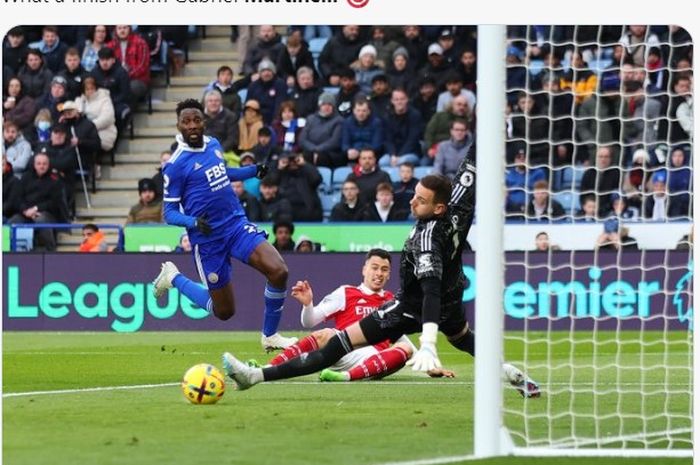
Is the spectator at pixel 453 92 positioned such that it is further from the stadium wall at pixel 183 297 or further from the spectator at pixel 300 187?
the stadium wall at pixel 183 297

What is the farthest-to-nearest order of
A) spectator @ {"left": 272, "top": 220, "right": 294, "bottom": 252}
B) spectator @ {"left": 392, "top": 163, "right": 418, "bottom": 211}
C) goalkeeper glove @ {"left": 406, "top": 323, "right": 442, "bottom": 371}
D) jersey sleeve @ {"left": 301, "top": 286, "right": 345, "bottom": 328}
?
spectator @ {"left": 392, "top": 163, "right": 418, "bottom": 211} < spectator @ {"left": 272, "top": 220, "right": 294, "bottom": 252} < jersey sleeve @ {"left": 301, "top": 286, "right": 345, "bottom": 328} < goalkeeper glove @ {"left": 406, "top": 323, "right": 442, "bottom": 371}

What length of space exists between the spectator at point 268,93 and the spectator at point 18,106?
3498 mm

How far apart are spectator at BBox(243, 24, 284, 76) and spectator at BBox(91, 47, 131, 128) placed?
1.91 m

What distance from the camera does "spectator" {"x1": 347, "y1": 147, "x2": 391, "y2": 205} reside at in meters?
19.7

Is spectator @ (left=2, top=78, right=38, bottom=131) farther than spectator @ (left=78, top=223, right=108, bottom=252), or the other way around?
spectator @ (left=2, top=78, right=38, bottom=131)

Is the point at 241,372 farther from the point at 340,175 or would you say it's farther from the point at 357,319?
the point at 340,175

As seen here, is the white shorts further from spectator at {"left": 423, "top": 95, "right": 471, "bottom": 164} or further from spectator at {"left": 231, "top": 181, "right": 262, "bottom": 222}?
spectator at {"left": 423, "top": 95, "right": 471, "bottom": 164}

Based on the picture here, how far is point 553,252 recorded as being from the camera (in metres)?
17.7

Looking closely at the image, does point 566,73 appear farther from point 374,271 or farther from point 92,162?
point 374,271

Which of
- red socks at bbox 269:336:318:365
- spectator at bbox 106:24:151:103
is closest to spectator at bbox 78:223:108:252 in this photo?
spectator at bbox 106:24:151:103

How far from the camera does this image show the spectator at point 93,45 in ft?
75.9

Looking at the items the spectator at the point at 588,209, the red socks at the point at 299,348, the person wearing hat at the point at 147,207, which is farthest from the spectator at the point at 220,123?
the red socks at the point at 299,348

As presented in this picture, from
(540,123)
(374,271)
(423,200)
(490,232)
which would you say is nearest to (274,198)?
(540,123)

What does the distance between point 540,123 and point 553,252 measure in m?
2.87
